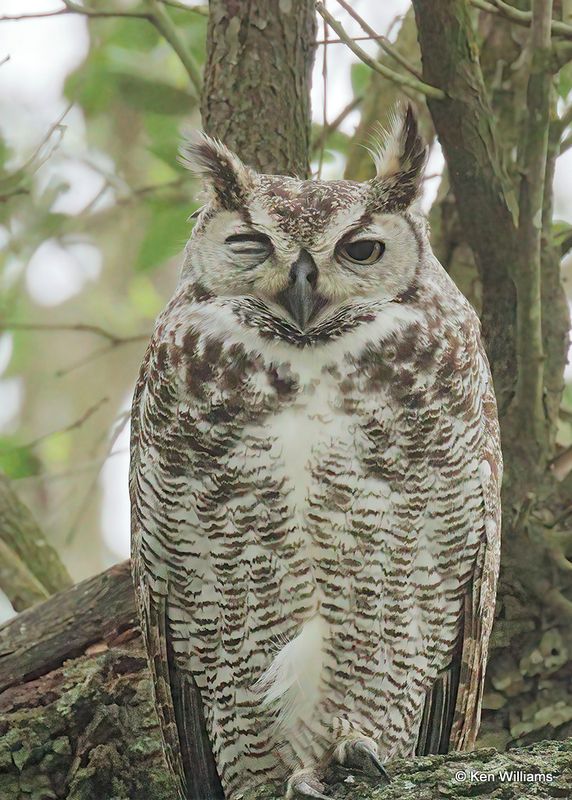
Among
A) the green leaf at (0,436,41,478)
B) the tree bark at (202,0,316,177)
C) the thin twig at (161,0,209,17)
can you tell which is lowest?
the green leaf at (0,436,41,478)

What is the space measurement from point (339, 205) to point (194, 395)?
0.50 metres

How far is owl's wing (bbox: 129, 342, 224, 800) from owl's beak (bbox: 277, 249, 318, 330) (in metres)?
0.32

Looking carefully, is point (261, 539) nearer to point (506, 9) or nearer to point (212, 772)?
point (212, 772)

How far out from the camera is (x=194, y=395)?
2.32 meters

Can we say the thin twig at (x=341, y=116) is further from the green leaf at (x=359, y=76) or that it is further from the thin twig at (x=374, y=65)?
the thin twig at (x=374, y=65)

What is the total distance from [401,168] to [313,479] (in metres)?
0.74

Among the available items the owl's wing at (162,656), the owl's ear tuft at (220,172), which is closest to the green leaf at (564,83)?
the owl's ear tuft at (220,172)

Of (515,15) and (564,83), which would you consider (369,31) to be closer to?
(515,15)

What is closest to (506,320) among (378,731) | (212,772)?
(378,731)

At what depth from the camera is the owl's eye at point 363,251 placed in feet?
7.67

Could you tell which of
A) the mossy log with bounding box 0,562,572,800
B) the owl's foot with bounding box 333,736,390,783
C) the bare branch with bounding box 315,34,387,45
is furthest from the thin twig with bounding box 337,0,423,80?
the owl's foot with bounding box 333,736,390,783

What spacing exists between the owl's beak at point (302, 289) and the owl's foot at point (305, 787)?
912 millimetres

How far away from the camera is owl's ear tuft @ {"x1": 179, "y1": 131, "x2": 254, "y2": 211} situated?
2.44 m

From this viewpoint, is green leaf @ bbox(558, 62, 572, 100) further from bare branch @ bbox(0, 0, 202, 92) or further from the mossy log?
the mossy log
